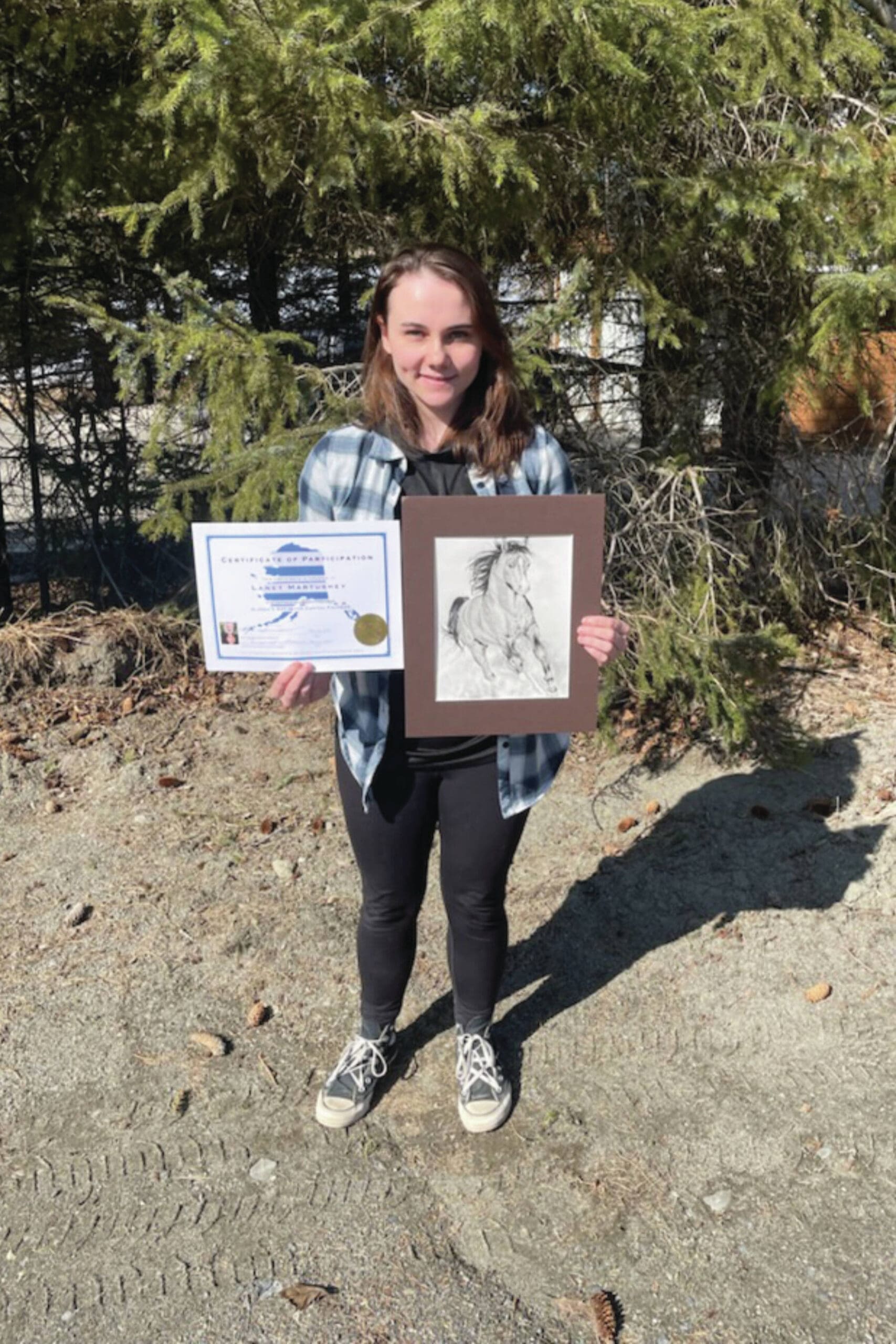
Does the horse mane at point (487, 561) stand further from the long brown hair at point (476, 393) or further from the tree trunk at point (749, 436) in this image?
the tree trunk at point (749, 436)

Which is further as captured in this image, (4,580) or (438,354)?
(4,580)

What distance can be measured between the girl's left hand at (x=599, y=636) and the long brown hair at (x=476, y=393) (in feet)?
1.30

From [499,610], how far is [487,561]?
0.12 metres

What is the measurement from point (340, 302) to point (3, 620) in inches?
102

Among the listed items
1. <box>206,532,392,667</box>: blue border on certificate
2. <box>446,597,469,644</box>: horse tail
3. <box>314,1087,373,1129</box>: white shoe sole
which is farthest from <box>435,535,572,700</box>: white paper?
<box>314,1087,373,1129</box>: white shoe sole

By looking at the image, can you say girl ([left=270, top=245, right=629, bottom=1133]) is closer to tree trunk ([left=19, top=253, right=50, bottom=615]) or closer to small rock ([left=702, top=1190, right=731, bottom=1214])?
small rock ([left=702, top=1190, right=731, bottom=1214])

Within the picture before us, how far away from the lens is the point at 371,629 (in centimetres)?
217

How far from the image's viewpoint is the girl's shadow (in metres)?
3.14

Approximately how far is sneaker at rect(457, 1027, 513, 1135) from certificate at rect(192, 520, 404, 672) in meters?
1.17

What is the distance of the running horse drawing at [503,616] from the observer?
83.0 inches

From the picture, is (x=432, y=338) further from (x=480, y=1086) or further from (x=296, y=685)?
(x=480, y=1086)

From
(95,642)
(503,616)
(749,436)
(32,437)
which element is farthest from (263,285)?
(503,616)

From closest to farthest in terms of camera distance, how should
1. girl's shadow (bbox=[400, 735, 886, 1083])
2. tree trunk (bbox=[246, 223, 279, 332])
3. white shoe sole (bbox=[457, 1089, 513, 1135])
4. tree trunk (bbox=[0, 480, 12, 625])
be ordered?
white shoe sole (bbox=[457, 1089, 513, 1135]) → girl's shadow (bbox=[400, 735, 886, 1083]) → tree trunk (bbox=[246, 223, 279, 332]) → tree trunk (bbox=[0, 480, 12, 625])

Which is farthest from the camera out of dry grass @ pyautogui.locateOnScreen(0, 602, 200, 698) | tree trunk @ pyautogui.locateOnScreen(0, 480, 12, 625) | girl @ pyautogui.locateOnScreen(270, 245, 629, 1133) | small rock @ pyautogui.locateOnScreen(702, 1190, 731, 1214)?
tree trunk @ pyautogui.locateOnScreen(0, 480, 12, 625)
